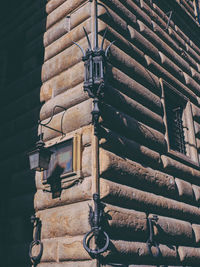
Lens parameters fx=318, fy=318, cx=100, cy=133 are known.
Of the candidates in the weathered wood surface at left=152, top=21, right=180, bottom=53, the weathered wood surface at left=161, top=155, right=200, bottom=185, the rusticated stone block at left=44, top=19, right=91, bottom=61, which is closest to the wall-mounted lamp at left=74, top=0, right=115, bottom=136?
the rusticated stone block at left=44, top=19, right=91, bottom=61

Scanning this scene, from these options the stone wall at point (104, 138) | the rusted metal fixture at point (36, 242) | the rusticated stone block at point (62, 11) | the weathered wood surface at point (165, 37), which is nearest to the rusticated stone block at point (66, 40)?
the stone wall at point (104, 138)

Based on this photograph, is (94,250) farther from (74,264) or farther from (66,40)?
(66,40)

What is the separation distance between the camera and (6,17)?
719 cm

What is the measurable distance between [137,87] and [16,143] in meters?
2.25

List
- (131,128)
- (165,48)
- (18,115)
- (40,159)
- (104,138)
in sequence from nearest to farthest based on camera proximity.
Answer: (104,138)
(40,159)
(131,128)
(18,115)
(165,48)

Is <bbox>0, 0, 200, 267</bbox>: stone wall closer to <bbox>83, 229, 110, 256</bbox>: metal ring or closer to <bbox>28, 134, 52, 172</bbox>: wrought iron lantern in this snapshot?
<bbox>83, 229, 110, 256</bbox>: metal ring

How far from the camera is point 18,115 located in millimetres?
5688

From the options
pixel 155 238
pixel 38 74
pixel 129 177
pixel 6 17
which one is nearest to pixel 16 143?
pixel 38 74

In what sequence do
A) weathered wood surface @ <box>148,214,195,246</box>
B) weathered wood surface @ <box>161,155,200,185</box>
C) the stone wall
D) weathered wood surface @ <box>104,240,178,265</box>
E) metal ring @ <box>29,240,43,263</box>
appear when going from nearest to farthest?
weathered wood surface @ <box>104,240,178,265</box> < the stone wall < metal ring @ <box>29,240,43,263</box> < weathered wood surface @ <box>148,214,195,246</box> < weathered wood surface @ <box>161,155,200,185</box>

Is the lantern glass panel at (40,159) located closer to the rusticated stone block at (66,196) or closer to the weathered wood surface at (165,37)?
the rusticated stone block at (66,196)

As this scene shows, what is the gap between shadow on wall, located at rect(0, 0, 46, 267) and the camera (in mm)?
4805

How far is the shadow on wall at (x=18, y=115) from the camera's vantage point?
15.8 feet

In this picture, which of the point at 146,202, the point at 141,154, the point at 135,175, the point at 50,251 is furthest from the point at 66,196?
the point at 141,154

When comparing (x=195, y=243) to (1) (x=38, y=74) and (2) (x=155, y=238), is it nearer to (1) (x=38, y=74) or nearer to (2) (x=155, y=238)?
(2) (x=155, y=238)
